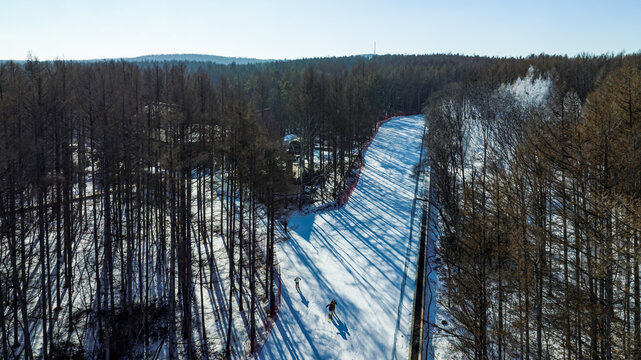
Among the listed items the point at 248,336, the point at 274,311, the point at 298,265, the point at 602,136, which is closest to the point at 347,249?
the point at 298,265

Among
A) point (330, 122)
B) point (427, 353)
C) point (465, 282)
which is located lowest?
point (427, 353)

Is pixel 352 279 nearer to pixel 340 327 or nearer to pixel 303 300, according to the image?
pixel 303 300

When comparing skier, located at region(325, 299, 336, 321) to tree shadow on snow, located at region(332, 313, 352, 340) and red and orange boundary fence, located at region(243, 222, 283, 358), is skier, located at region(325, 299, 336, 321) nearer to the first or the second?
tree shadow on snow, located at region(332, 313, 352, 340)

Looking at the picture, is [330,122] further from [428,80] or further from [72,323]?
[428,80]

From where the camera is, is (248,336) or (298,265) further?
(298,265)

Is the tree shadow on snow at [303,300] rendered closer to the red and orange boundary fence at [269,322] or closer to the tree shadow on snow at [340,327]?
the red and orange boundary fence at [269,322]

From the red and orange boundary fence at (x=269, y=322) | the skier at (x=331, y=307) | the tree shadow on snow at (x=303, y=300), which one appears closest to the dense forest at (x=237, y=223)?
the red and orange boundary fence at (x=269, y=322)

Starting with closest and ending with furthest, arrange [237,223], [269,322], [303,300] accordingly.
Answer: [269,322] < [303,300] < [237,223]

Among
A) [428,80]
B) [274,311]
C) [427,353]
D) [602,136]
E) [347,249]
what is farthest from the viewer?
[428,80]

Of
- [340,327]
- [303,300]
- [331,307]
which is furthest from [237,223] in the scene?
[340,327]
